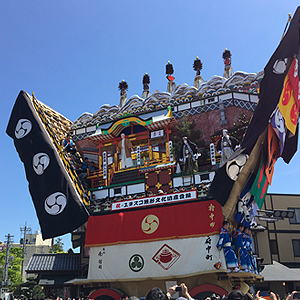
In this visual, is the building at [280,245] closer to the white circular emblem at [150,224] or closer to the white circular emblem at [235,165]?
the white circular emblem at [150,224]

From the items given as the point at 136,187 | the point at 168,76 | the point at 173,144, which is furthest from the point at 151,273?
the point at 168,76

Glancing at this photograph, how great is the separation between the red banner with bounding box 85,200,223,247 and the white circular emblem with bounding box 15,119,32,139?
5.53 meters

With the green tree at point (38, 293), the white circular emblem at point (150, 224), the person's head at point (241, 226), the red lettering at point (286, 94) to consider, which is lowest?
the green tree at point (38, 293)

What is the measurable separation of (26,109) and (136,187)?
22.6ft

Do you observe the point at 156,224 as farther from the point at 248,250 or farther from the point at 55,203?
the point at 55,203

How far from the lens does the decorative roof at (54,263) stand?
2033 centimetres

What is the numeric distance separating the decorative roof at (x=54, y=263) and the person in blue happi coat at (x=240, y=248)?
10.6 meters

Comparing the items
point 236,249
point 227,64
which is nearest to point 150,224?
point 236,249

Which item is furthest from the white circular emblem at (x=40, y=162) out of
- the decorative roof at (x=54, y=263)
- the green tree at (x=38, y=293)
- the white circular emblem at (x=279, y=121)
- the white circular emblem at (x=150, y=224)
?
the white circular emblem at (x=279, y=121)

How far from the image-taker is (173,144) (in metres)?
19.9

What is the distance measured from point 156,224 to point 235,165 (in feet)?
13.1

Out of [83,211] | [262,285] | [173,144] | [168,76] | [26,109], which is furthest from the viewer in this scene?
[168,76]

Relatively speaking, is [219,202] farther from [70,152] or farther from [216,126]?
[70,152]

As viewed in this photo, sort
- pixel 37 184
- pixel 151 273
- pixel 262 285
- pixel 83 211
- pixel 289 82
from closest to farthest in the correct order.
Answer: pixel 289 82, pixel 151 273, pixel 83 211, pixel 37 184, pixel 262 285
